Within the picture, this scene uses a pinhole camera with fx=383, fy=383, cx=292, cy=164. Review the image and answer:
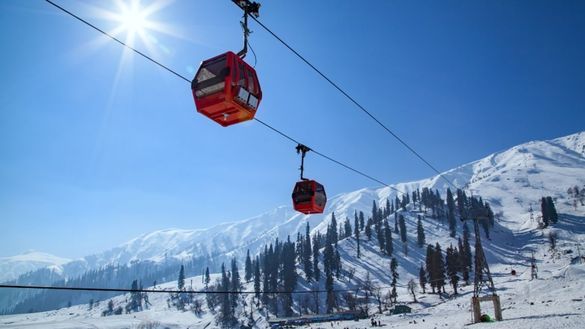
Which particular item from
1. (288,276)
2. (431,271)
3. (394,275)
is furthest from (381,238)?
(431,271)

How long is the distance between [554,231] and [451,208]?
44794 millimetres

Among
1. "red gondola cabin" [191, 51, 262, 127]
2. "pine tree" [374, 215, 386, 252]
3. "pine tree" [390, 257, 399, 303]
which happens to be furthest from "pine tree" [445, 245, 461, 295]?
"red gondola cabin" [191, 51, 262, 127]

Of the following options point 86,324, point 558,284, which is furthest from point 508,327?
point 86,324

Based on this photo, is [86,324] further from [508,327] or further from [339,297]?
[508,327]

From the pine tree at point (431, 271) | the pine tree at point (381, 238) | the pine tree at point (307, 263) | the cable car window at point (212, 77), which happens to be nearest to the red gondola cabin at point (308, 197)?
the cable car window at point (212, 77)

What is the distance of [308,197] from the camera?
20016 millimetres

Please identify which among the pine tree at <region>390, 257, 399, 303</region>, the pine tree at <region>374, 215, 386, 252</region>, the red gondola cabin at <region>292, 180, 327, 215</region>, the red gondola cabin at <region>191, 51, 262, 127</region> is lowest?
the pine tree at <region>390, 257, 399, 303</region>

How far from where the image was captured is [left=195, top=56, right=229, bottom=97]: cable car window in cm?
1089

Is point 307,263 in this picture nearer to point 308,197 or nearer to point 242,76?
point 308,197

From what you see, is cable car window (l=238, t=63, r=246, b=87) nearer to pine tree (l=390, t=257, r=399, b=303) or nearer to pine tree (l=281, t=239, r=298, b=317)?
pine tree (l=390, t=257, r=399, b=303)

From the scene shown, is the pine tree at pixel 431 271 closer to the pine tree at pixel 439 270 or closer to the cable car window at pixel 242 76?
the pine tree at pixel 439 270

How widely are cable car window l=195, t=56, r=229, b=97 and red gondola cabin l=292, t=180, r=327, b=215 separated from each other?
33.3 feet

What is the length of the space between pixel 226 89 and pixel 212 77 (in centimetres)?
75

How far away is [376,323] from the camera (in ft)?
230
